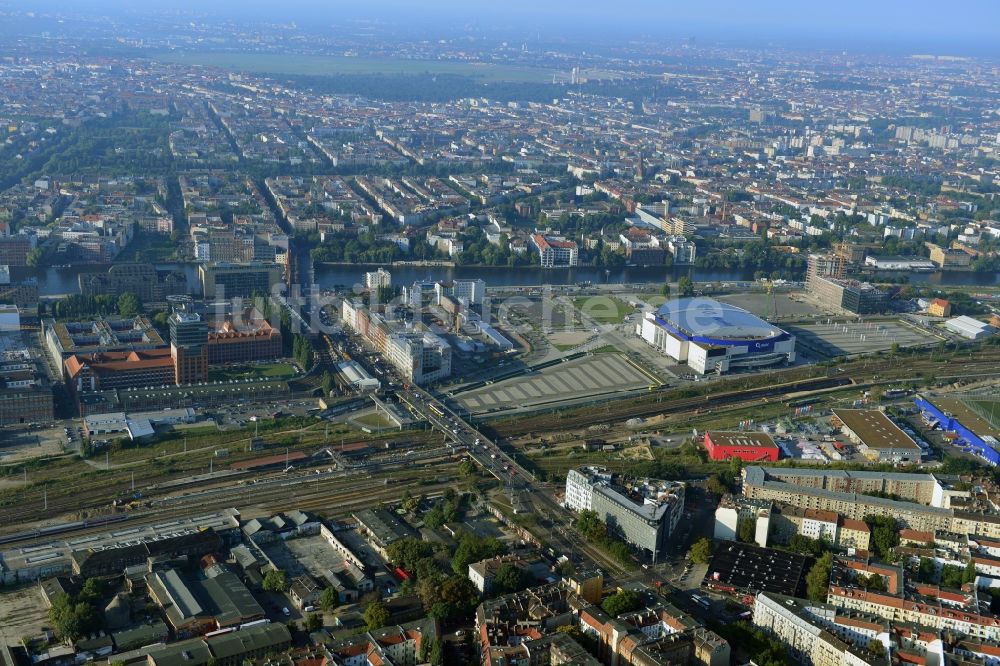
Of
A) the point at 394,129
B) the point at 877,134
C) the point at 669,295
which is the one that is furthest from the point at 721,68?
the point at 669,295

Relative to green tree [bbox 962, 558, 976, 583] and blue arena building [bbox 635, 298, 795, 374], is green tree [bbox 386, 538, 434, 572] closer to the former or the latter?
green tree [bbox 962, 558, 976, 583]

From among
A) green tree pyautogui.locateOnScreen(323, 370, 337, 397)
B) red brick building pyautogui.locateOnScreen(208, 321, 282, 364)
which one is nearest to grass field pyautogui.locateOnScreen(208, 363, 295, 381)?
red brick building pyautogui.locateOnScreen(208, 321, 282, 364)

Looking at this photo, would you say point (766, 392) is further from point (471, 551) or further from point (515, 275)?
point (515, 275)

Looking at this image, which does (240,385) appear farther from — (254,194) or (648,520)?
(254,194)

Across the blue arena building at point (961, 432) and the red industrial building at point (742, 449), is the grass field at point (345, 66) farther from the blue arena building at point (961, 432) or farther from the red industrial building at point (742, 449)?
the red industrial building at point (742, 449)

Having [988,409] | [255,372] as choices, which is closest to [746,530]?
[988,409]

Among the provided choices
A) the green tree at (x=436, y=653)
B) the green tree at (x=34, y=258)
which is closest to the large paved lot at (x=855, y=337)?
the green tree at (x=436, y=653)
